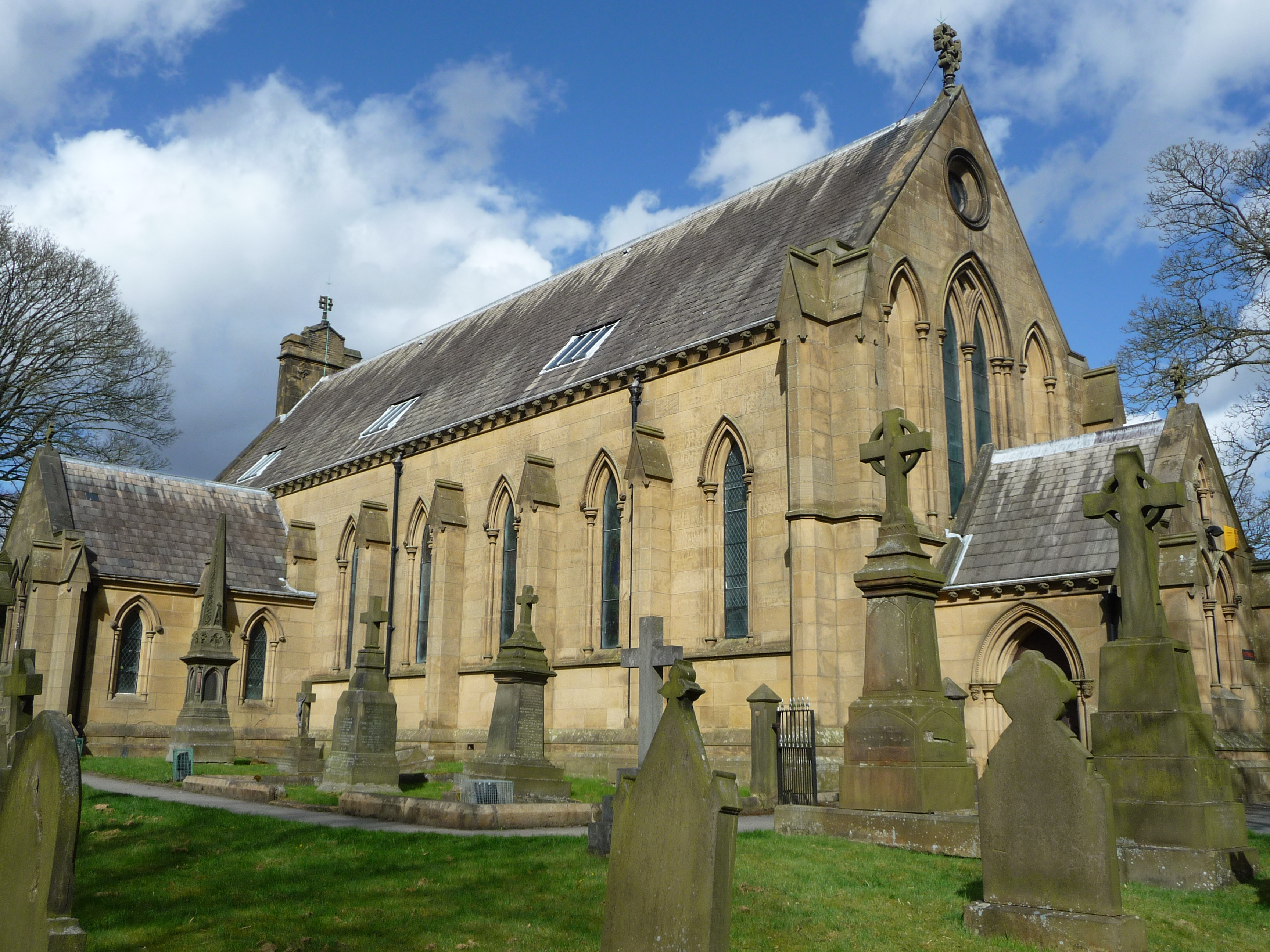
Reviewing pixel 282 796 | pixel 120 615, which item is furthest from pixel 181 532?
pixel 282 796

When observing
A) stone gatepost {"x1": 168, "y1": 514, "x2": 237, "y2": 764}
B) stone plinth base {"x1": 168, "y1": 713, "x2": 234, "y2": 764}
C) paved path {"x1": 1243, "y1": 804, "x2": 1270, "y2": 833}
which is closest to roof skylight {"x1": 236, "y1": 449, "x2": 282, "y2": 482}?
stone gatepost {"x1": 168, "y1": 514, "x2": 237, "y2": 764}

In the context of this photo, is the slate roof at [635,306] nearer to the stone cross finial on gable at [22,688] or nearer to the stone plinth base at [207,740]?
the stone plinth base at [207,740]

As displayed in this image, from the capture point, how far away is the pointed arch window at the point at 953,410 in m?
21.8

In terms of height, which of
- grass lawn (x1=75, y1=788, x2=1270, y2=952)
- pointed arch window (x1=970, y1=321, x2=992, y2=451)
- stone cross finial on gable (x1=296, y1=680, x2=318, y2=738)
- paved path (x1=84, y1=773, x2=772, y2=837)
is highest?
pointed arch window (x1=970, y1=321, x2=992, y2=451)

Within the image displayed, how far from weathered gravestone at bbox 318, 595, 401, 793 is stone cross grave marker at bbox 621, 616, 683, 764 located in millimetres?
5921

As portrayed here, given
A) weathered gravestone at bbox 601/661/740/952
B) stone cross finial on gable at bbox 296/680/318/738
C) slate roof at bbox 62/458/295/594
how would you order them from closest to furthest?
weathered gravestone at bbox 601/661/740/952
stone cross finial on gable at bbox 296/680/318/738
slate roof at bbox 62/458/295/594

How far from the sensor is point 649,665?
13.8 metres

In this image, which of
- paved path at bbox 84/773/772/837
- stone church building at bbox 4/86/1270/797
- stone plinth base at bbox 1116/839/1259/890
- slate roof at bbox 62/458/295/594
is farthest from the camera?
slate roof at bbox 62/458/295/594

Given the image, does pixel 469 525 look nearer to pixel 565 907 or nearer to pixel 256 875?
pixel 256 875

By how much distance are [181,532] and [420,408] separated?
7.92 m

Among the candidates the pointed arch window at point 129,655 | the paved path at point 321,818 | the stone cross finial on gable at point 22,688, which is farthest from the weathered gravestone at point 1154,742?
the pointed arch window at point 129,655

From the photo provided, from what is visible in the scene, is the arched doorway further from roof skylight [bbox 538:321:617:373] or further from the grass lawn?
roof skylight [bbox 538:321:617:373]

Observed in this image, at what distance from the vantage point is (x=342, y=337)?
1901 inches

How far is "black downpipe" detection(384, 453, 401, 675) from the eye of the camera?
29.9m
